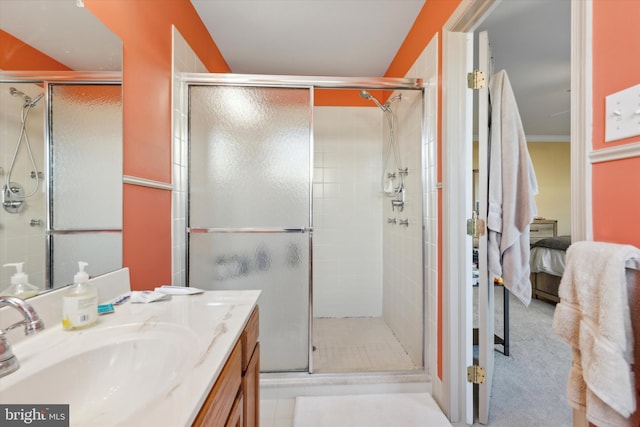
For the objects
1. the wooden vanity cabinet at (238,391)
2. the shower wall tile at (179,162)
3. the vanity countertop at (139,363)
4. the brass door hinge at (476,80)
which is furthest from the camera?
the shower wall tile at (179,162)

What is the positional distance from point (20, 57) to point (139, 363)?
890 mm

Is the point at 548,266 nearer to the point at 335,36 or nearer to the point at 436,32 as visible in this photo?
the point at 436,32

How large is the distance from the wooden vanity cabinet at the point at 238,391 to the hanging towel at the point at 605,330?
2.94ft

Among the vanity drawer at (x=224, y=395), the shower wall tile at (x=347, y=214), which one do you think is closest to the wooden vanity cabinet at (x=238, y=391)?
the vanity drawer at (x=224, y=395)

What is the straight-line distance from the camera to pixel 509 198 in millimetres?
1595

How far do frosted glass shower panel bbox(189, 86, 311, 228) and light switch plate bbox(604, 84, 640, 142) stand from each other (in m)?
→ 1.40

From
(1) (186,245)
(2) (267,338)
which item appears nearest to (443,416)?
(2) (267,338)

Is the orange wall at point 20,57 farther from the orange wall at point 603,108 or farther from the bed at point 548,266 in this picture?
the bed at point 548,266

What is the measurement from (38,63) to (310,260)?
1.52 meters

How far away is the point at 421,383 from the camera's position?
1.79m

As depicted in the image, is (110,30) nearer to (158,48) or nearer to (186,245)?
(158,48)

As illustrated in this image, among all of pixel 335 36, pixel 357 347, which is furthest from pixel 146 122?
pixel 357 347

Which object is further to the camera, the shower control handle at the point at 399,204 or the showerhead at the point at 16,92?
the shower control handle at the point at 399,204

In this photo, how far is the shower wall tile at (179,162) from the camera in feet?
5.50
